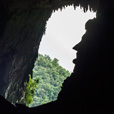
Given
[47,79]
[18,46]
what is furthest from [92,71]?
[47,79]

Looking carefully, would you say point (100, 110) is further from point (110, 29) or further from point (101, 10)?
point (101, 10)

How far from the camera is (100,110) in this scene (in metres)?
6.18

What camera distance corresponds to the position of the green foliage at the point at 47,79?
80.8m

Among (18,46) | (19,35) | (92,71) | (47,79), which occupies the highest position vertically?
(19,35)

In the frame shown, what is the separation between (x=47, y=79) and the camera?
280ft

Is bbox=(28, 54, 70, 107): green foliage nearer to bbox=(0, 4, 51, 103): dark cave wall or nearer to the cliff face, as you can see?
bbox=(0, 4, 51, 103): dark cave wall

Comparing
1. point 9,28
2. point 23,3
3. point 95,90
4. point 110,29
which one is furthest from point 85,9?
point 95,90

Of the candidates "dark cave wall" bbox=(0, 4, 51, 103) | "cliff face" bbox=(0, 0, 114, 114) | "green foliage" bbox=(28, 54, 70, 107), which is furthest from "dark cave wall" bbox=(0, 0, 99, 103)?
"green foliage" bbox=(28, 54, 70, 107)

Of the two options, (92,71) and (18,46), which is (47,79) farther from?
(92,71)

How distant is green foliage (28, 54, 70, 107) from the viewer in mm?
80812

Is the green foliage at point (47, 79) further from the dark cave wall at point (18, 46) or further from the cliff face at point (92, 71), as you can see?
the cliff face at point (92, 71)

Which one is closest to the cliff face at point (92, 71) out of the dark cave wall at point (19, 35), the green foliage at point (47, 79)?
the dark cave wall at point (19, 35)

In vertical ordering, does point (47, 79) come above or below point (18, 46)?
above

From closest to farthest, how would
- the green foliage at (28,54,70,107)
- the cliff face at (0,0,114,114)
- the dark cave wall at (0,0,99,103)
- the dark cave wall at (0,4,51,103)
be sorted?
1. the cliff face at (0,0,114,114)
2. the dark cave wall at (0,0,99,103)
3. the dark cave wall at (0,4,51,103)
4. the green foliage at (28,54,70,107)
